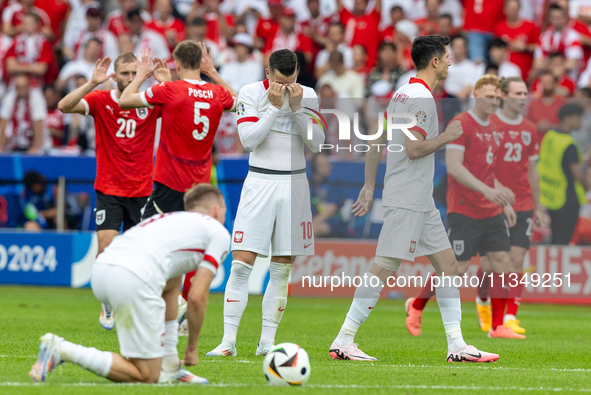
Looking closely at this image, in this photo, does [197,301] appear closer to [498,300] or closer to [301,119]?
[301,119]

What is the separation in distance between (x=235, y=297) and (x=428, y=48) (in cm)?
264

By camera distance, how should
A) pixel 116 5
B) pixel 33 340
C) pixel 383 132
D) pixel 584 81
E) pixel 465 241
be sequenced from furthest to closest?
pixel 116 5 → pixel 584 81 → pixel 465 241 → pixel 33 340 → pixel 383 132

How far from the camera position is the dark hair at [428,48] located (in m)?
6.80

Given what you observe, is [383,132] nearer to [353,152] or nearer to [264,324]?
[264,324]

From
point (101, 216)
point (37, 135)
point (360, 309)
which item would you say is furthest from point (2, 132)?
point (360, 309)

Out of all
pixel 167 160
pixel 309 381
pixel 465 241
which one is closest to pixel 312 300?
pixel 465 241

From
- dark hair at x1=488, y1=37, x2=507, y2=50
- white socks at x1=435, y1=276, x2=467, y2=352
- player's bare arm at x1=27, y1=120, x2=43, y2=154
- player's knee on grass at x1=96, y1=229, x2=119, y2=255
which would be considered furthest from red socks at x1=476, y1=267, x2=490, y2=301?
player's bare arm at x1=27, y1=120, x2=43, y2=154

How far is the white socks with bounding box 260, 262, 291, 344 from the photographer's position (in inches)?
273

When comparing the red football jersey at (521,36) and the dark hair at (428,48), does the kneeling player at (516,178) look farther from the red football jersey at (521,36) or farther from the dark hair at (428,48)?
the red football jersey at (521,36)

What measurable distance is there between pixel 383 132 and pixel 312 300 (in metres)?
6.83

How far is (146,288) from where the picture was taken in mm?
4781

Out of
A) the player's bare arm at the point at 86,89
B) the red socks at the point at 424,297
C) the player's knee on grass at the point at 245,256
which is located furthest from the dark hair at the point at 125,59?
the red socks at the point at 424,297

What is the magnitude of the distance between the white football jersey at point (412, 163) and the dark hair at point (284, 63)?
2.94 ft

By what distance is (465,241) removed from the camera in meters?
9.16
